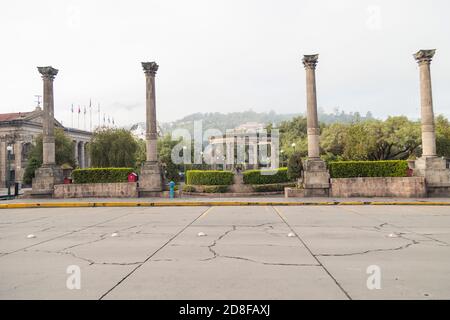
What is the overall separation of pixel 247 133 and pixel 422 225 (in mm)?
97879

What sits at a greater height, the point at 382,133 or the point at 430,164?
the point at 382,133

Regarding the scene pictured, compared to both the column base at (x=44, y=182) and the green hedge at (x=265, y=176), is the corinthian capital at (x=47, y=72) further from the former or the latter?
the green hedge at (x=265, y=176)

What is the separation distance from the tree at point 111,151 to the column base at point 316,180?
3177 centimetres

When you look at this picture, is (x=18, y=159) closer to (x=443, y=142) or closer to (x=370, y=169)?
(x=370, y=169)

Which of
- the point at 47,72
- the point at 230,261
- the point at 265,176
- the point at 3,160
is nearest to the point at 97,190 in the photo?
the point at 47,72

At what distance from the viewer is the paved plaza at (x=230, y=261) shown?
14.9 ft

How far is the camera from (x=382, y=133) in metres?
43.4

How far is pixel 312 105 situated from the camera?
2333 centimetres

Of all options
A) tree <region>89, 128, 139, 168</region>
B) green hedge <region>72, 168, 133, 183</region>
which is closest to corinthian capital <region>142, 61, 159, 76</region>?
green hedge <region>72, 168, 133, 183</region>

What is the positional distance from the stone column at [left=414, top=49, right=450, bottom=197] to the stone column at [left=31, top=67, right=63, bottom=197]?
2433 cm

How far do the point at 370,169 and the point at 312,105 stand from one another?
557 centimetres

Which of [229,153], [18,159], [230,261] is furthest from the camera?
[229,153]
